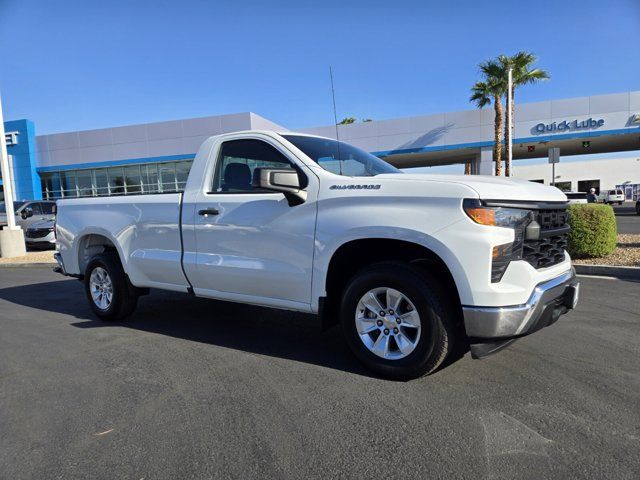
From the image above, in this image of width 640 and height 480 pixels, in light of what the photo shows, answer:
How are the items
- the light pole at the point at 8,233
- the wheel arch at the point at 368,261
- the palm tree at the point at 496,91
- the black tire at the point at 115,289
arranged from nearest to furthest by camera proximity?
the wheel arch at the point at 368,261
the black tire at the point at 115,289
the light pole at the point at 8,233
the palm tree at the point at 496,91

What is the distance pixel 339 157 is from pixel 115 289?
10.2 feet

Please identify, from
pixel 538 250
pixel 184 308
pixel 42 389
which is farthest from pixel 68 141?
pixel 538 250

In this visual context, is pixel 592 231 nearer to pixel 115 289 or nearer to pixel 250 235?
pixel 250 235

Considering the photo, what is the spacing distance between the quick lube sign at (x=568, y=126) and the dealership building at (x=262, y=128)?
5cm

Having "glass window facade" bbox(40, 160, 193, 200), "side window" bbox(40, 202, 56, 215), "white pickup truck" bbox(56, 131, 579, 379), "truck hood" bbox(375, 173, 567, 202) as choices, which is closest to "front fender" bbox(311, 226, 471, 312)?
"white pickup truck" bbox(56, 131, 579, 379)

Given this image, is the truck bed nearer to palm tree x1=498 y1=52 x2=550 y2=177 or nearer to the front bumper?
the front bumper

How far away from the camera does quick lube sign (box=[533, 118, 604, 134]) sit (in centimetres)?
2441

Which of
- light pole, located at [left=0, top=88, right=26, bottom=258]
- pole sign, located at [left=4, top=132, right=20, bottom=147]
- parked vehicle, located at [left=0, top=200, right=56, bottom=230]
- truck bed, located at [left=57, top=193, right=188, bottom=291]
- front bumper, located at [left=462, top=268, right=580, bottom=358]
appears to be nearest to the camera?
front bumper, located at [left=462, top=268, right=580, bottom=358]

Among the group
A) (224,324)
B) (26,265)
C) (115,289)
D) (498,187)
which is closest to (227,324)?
(224,324)

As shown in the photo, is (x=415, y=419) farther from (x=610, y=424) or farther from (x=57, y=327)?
(x=57, y=327)

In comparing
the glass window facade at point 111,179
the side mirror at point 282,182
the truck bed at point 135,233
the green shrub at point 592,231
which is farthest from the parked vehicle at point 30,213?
the green shrub at point 592,231

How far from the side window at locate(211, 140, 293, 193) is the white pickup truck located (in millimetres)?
11

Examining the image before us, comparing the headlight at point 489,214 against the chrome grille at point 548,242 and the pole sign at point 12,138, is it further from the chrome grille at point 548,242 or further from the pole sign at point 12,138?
the pole sign at point 12,138

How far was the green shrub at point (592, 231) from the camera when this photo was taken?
8219 millimetres
